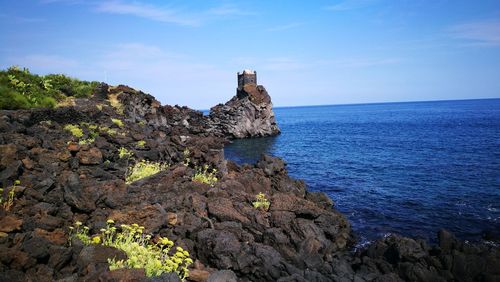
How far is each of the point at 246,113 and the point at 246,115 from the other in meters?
0.47

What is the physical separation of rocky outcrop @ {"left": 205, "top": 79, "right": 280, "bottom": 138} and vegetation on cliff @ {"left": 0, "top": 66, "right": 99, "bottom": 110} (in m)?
41.8

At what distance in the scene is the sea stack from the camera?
7962 cm

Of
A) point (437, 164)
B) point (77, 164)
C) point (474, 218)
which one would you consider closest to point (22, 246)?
point (77, 164)

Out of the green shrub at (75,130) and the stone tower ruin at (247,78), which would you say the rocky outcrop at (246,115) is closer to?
the stone tower ruin at (247,78)

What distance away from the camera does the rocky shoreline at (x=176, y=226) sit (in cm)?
800

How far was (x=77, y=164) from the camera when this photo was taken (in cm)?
1555

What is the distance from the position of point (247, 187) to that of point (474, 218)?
15.5 m

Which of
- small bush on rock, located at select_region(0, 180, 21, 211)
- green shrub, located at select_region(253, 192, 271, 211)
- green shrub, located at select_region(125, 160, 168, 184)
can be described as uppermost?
small bush on rock, located at select_region(0, 180, 21, 211)

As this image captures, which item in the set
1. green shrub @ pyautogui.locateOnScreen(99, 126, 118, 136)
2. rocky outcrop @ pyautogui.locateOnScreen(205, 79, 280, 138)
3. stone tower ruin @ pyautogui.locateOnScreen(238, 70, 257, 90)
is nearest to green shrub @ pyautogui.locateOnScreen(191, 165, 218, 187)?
green shrub @ pyautogui.locateOnScreen(99, 126, 118, 136)

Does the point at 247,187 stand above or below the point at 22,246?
below

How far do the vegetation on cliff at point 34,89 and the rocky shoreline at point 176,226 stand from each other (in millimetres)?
3714

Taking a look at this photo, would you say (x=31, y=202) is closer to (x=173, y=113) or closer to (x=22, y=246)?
(x=22, y=246)

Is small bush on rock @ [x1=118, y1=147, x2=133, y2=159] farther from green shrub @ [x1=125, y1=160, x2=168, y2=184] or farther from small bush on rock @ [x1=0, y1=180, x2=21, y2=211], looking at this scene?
small bush on rock @ [x1=0, y1=180, x2=21, y2=211]

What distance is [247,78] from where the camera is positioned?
87375mm
